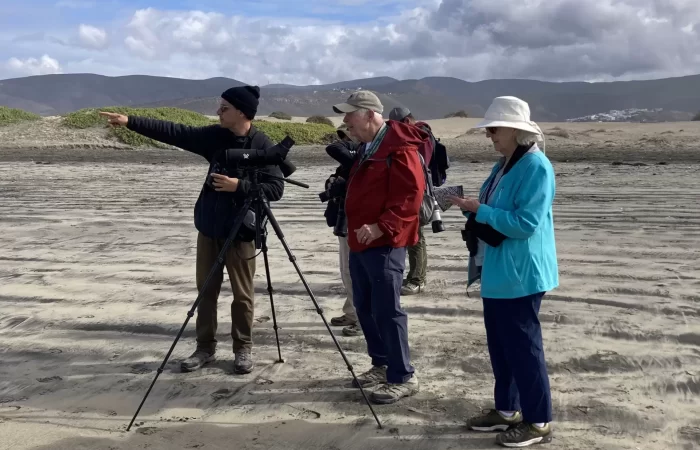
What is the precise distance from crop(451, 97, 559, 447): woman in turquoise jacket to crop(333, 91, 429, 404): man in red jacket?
467 millimetres

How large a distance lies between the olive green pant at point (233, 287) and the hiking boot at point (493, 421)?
1.72 metres

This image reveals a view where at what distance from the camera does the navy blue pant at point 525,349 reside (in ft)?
12.3

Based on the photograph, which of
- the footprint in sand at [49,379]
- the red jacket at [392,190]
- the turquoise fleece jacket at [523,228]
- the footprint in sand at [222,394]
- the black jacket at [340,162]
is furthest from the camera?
the black jacket at [340,162]

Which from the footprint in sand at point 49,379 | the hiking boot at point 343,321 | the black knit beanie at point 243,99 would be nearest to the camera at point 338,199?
the black knit beanie at point 243,99

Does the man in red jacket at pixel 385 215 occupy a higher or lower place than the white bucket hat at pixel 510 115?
lower

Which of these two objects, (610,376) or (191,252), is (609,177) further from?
(610,376)

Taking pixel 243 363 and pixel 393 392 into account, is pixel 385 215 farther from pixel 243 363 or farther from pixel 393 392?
pixel 243 363

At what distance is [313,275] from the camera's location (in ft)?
24.7

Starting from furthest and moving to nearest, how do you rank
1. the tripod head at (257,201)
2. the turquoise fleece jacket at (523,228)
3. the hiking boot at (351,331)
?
the hiking boot at (351,331) < the tripod head at (257,201) < the turquoise fleece jacket at (523,228)

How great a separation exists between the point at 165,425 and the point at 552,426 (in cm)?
216

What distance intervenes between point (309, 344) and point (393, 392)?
1239 mm

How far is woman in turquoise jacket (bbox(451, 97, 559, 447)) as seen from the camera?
362 centimetres

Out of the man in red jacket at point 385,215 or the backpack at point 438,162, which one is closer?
the man in red jacket at point 385,215

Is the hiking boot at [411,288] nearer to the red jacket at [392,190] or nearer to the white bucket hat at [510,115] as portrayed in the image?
the red jacket at [392,190]
